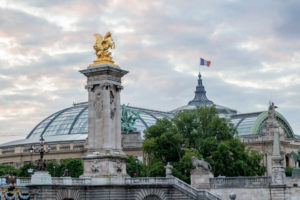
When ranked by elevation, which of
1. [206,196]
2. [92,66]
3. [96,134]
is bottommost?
[206,196]

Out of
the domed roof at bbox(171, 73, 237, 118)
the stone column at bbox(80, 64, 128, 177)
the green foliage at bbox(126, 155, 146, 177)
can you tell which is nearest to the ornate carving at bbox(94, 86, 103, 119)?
the stone column at bbox(80, 64, 128, 177)

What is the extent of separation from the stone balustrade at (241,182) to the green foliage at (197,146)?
14.7 meters

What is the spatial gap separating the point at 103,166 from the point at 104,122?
470cm

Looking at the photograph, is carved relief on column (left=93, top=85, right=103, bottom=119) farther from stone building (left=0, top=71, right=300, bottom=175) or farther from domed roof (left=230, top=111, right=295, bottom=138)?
domed roof (left=230, top=111, right=295, bottom=138)

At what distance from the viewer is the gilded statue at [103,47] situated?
65.8m

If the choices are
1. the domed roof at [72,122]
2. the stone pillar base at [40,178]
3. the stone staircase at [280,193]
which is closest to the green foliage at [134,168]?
the stone staircase at [280,193]

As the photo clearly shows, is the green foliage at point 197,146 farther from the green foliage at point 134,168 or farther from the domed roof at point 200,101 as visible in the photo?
the domed roof at point 200,101

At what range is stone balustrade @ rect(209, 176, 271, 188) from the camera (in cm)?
6303

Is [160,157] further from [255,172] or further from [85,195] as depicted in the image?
[85,195]

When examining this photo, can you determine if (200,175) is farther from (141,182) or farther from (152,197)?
(141,182)

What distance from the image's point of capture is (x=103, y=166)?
2448 inches

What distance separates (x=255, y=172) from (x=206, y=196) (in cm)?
2909

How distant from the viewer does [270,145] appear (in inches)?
4798

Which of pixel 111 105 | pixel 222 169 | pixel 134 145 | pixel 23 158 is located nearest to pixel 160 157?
pixel 222 169
